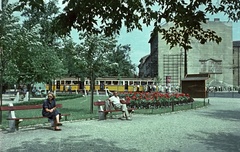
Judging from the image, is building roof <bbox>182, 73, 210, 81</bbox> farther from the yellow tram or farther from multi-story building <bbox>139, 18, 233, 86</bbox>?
multi-story building <bbox>139, 18, 233, 86</bbox>

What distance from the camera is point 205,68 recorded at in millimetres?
78625

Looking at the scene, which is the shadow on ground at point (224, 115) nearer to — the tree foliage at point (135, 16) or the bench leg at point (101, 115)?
the bench leg at point (101, 115)

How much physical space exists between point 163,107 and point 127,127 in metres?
8.59

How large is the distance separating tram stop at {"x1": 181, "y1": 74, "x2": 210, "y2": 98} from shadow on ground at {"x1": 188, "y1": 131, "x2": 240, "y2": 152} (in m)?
19.2

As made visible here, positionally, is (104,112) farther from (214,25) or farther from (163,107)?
(214,25)

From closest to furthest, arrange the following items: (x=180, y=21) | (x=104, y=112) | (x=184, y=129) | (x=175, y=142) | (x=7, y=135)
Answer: (x=180, y=21)
(x=175, y=142)
(x=7, y=135)
(x=184, y=129)
(x=104, y=112)

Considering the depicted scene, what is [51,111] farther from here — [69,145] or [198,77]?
[198,77]

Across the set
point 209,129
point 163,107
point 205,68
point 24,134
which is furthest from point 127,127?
point 205,68

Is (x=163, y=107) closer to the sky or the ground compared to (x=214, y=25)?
closer to the ground

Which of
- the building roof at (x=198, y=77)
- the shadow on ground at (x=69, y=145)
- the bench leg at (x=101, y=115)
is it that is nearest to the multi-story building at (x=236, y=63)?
the building roof at (x=198, y=77)

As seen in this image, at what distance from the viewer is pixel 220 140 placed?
28.7 ft

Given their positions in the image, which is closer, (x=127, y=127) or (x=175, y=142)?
(x=175, y=142)

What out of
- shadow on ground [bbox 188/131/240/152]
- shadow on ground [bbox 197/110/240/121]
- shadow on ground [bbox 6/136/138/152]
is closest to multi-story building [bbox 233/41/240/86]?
shadow on ground [bbox 197/110/240/121]

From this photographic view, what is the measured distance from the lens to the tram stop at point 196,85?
28.8 m
